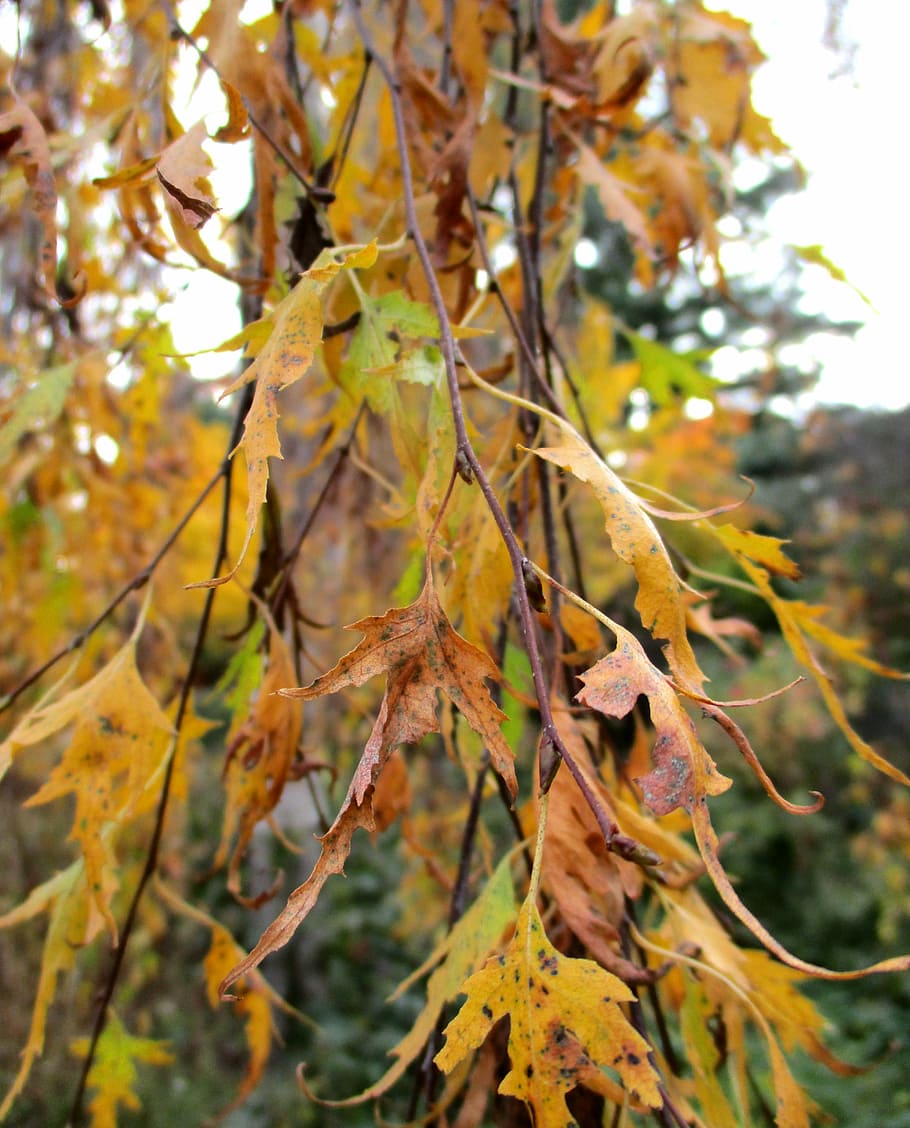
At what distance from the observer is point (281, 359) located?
38 centimetres

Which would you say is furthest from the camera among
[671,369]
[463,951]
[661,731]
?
[671,369]

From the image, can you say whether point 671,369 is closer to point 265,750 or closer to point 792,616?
point 792,616

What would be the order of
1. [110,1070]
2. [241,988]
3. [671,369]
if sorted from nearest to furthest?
1. [241,988]
2. [110,1070]
3. [671,369]

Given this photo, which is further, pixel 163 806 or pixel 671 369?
pixel 671 369

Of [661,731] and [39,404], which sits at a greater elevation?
[39,404]

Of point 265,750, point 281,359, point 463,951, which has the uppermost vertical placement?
point 281,359

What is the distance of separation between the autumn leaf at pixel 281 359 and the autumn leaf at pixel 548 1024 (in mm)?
198

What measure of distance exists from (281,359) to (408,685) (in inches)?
6.4

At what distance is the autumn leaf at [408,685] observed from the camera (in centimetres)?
31

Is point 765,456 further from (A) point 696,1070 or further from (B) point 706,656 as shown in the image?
(A) point 696,1070

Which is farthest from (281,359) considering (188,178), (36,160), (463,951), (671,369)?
(671,369)

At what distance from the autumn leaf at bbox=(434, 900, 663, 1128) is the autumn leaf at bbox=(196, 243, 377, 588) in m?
0.20

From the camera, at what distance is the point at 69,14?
1181 mm

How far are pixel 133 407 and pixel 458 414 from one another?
692 mm
